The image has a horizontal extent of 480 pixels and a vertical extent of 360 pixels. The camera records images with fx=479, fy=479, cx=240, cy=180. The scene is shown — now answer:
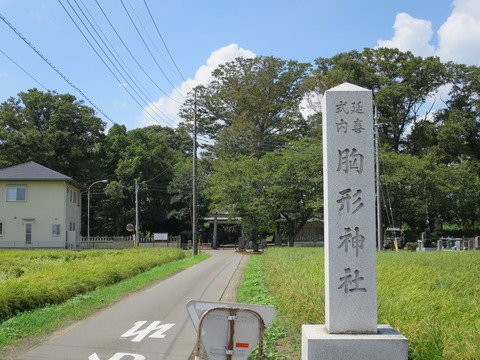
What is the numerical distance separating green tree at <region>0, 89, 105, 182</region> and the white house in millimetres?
7643

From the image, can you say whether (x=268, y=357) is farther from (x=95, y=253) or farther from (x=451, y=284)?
(x=95, y=253)

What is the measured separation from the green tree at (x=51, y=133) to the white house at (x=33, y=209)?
7.64m

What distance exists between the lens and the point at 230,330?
4.93m

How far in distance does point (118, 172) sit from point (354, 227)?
46.2m

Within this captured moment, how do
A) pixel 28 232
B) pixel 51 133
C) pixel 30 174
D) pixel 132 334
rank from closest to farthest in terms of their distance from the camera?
pixel 132 334
pixel 28 232
pixel 30 174
pixel 51 133

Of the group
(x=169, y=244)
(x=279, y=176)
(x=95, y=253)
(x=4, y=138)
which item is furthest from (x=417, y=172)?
(x=4, y=138)

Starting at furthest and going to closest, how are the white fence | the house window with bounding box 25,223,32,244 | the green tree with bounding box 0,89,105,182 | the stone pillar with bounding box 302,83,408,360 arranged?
the green tree with bounding box 0,89,105,182 → the white fence → the house window with bounding box 25,223,32,244 → the stone pillar with bounding box 302,83,408,360

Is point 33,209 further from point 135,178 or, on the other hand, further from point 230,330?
point 230,330

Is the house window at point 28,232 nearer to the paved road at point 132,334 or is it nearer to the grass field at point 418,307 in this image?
the paved road at point 132,334

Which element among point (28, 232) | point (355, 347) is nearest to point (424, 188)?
point (28, 232)

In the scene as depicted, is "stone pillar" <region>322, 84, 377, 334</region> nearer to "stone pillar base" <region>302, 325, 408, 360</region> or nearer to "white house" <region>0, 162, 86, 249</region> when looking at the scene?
"stone pillar base" <region>302, 325, 408, 360</region>

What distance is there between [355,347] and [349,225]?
1.48m

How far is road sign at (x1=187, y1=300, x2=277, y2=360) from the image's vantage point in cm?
489

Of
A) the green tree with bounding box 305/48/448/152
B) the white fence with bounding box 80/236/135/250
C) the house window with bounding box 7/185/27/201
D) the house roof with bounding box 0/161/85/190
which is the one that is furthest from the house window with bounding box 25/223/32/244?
the green tree with bounding box 305/48/448/152
